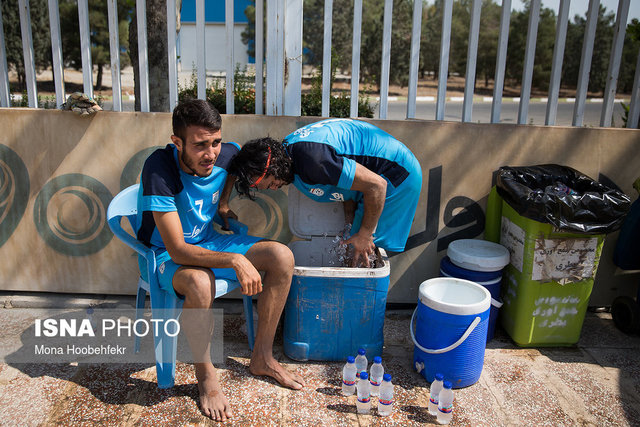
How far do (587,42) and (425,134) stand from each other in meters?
1.26

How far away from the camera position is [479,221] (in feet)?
11.8

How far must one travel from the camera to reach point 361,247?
2.86 m

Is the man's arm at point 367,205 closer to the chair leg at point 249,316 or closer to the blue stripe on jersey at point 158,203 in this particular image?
the chair leg at point 249,316

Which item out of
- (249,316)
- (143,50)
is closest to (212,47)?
(143,50)

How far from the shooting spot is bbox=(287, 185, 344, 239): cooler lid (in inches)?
123

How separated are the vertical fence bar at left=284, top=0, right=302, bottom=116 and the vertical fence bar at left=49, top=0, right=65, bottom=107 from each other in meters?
1.60

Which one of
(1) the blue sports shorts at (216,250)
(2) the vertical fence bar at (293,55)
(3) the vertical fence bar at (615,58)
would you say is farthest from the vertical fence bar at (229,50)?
(3) the vertical fence bar at (615,58)

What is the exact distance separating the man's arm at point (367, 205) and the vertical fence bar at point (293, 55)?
3.31 ft

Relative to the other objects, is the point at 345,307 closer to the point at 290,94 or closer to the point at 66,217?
the point at 290,94

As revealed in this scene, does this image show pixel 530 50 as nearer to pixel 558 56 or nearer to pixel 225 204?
pixel 558 56

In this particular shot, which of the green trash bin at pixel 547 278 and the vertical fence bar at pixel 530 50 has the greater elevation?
the vertical fence bar at pixel 530 50

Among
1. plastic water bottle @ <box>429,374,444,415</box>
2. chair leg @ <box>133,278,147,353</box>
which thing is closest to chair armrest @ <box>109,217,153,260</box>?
chair leg @ <box>133,278,147,353</box>

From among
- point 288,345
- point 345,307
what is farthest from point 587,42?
point 288,345

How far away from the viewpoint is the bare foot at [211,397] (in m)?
2.47
